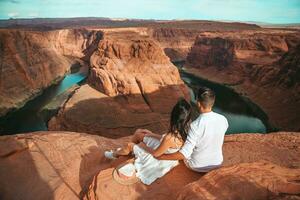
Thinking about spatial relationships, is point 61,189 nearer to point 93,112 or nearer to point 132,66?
point 93,112

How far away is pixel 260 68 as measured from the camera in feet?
150

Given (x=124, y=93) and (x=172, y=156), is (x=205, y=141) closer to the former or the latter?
(x=172, y=156)

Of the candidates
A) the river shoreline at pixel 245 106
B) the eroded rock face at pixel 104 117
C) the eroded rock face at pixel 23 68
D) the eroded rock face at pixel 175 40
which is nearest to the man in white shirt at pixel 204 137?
the eroded rock face at pixel 104 117

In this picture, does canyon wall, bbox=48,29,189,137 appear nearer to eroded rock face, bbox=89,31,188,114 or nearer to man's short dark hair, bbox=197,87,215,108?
eroded rock face, bbox=89,31,188,114

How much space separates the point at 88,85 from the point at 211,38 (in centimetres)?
3892

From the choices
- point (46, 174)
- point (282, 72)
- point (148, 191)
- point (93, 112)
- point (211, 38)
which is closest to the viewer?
point (148, 191)

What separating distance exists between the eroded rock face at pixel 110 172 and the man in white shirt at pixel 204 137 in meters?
0.34

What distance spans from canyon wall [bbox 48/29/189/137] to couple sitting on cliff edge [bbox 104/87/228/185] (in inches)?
744

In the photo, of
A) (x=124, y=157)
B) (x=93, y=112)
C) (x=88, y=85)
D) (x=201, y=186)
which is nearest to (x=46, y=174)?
(x=124, y=157)

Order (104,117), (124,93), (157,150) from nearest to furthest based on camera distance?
1. (157,150)
2. (104,117)
3. (124,93)

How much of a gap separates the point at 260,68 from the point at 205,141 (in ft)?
147

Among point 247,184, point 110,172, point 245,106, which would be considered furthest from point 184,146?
point 245,106

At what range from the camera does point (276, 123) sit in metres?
30.3

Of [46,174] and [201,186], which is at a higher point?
[201,186]
